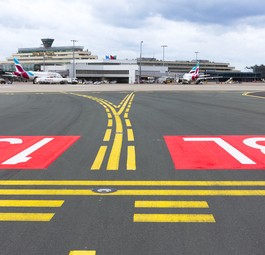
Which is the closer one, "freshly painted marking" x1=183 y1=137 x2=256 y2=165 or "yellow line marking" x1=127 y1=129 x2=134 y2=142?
"freshly painted marking" x1=183 y1=137 x2=256 y2=165

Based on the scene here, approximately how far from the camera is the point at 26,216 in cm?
442

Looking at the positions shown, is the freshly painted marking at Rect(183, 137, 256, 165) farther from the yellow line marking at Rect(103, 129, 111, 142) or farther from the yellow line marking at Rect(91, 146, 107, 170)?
the yellow line marking at Rect(91, 146, 107, 170)

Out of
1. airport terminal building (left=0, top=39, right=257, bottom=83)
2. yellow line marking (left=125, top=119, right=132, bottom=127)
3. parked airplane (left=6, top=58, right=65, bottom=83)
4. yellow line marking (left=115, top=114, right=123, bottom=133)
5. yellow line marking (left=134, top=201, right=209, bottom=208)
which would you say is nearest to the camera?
yellow line marking (left=134, top=201, right=209, bottom=208)

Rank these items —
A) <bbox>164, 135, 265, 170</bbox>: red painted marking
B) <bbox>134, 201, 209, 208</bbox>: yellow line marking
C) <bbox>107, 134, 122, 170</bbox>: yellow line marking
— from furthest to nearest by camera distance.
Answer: <bbox>164, 135, 265, 170</bbox>: red painted marking → <bbox>107, 134, 122, 170</bbox>: yellow line marking → <bbox>134, 201, 209, 208</bbox>: yellow line marking

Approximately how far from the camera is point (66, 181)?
19.3 feet

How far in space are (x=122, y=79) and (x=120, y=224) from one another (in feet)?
489

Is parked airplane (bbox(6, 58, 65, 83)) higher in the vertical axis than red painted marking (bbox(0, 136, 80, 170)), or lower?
higher

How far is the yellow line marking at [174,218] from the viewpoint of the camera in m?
4.25

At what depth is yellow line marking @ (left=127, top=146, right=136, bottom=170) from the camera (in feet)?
22.2

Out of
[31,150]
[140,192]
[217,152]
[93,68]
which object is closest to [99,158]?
[31,150]

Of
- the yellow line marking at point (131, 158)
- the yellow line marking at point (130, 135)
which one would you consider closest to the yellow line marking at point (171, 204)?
the yellow line marking at point (131, 158)

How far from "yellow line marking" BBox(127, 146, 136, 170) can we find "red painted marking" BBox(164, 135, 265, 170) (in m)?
0.78

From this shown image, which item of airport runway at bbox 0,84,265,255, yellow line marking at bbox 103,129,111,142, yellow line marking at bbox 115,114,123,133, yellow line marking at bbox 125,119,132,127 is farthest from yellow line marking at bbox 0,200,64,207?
yellow line marking at bbox 125,119,132,127

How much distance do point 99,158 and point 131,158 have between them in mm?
642
